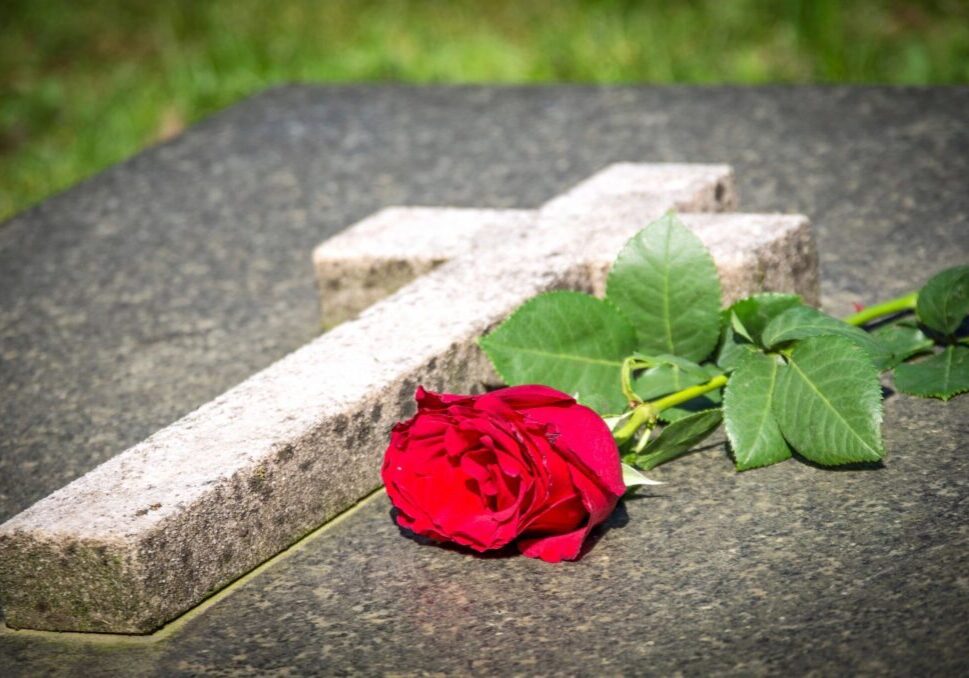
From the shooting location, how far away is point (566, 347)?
1838mm

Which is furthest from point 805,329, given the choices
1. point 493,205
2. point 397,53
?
point 397,53

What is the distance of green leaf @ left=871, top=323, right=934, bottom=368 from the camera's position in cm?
203

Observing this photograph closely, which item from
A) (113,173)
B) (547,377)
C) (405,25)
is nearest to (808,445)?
(547,377)

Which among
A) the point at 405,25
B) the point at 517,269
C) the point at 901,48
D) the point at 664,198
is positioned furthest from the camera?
the point at 405,25

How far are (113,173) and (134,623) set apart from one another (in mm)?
2463

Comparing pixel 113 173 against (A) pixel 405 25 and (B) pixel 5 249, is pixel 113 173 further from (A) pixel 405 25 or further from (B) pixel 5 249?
(A) pixel 405 25

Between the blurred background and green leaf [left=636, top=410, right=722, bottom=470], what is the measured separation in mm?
3031

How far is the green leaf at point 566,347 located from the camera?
5.91 feet

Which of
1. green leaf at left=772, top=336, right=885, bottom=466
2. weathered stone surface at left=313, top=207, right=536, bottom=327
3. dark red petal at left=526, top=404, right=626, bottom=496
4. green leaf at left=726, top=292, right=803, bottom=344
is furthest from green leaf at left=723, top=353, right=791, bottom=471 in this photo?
weathered stone surface at left=313, top=207, right=536, bottom=327

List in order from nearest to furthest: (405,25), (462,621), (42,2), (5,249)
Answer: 1. (462,621)
2. (5,249)
3. (405,25)
4. (42,2)

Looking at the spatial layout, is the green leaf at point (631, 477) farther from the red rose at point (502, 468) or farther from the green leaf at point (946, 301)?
the green leaf at point (946, 301)

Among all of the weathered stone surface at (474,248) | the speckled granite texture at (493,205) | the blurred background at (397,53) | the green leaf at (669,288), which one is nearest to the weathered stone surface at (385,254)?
the weathered stone surface at (474,248)

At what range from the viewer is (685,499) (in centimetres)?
179

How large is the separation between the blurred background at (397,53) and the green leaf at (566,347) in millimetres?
2884
